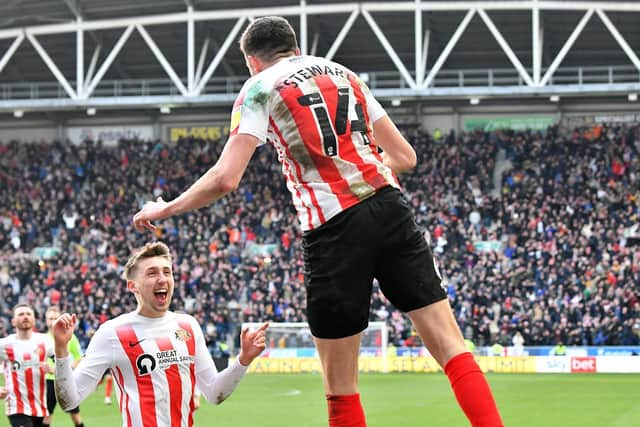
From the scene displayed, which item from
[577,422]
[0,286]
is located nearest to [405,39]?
[0,286]

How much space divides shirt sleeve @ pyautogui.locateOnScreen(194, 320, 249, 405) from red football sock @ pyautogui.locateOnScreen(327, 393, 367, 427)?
0.98 meters

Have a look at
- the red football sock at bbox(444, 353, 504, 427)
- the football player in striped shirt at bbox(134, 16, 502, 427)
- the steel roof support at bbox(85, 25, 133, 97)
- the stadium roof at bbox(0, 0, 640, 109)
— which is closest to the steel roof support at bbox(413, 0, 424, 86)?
the stadium roof at bbox(0, 0, 640, 109)

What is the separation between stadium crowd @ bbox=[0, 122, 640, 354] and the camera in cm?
3116

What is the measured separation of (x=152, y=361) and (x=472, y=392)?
7.07 feet

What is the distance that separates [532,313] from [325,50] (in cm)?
1303

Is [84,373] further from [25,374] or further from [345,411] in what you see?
[25,374]

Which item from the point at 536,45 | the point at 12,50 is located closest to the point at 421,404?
the point at 536,45

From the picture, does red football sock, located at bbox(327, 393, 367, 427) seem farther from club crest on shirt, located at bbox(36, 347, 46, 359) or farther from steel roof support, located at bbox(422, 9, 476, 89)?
steel roof support, located at bbox(422, 9, 476, 89)

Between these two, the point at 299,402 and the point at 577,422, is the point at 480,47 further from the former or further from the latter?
the point at 577,422

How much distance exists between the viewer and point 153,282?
583 cm

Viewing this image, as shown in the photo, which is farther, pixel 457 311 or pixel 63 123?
pixel 63 123

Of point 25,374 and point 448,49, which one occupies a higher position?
point 448,49

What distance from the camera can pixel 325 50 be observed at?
38031 millimetres

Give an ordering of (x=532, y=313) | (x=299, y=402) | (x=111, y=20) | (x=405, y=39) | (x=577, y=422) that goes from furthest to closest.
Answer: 1. (x=405, y=39)
2. (x=111, y=20)
3. (x=532, y=313)
4. (x=299, y=402)
5. (x=577, y=422)
